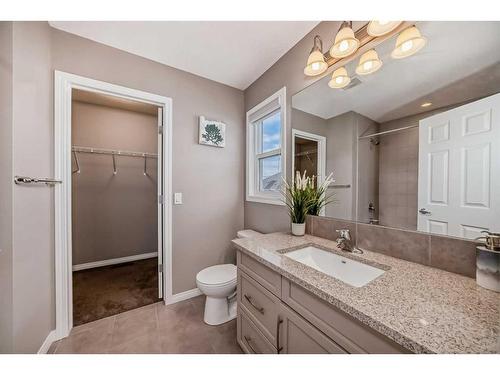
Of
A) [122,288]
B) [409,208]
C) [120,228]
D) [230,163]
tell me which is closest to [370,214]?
[409,208]

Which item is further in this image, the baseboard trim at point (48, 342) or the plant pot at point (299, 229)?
the plant pot at point (299, 229)

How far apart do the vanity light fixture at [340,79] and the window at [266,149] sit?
19.7 inches

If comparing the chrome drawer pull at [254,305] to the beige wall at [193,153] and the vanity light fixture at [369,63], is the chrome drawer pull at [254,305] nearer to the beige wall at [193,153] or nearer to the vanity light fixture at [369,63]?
the beige wall at [193,153]

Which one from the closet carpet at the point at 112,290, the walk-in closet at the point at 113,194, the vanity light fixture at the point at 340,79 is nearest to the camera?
the vanity light fixture at the point at 340,79

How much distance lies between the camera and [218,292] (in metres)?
1.53

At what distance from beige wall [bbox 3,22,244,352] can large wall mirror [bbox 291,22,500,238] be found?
1234mm

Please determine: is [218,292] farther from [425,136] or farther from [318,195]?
[425,136]

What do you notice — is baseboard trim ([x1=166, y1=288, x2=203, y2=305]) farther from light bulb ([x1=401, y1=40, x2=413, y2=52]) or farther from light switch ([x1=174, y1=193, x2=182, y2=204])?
light bulb ([x1=401, y1=40, x2=413, y2=52])

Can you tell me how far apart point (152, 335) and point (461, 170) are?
219 cm

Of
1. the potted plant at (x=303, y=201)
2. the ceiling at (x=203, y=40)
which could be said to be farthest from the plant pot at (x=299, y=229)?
the ceiling at (x=203, y=40)

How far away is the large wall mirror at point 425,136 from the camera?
0.74 meters

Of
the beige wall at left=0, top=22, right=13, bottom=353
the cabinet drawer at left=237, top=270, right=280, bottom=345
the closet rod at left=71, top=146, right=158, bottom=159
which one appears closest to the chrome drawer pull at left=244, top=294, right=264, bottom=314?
the cabinet drawer at left=237, top=270, right=280, bottom=345

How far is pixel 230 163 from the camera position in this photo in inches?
87.2
